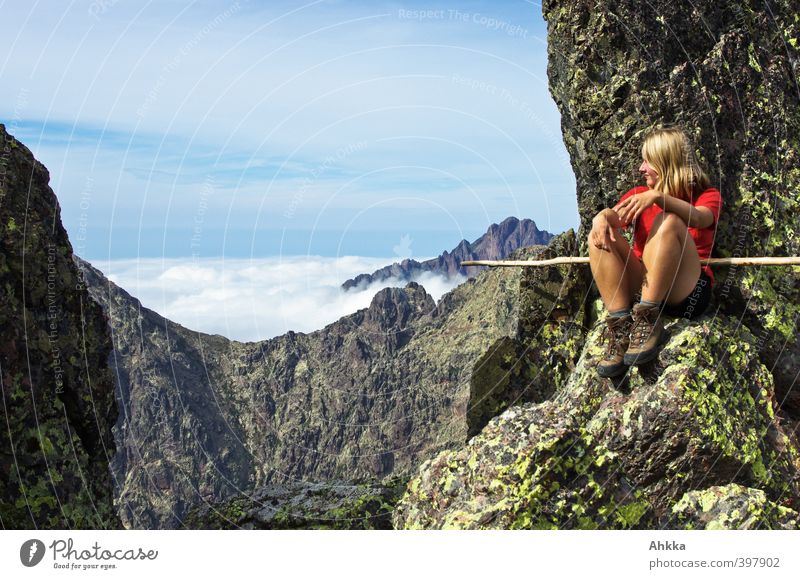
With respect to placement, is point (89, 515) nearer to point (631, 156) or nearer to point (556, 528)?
point (556, 528)

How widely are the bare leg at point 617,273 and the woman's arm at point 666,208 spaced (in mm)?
425

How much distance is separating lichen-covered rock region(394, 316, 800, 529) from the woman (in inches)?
15.2

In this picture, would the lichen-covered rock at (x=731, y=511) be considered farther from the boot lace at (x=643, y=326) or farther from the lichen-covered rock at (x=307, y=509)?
the lichen-covered rock at (x=307, y=509)

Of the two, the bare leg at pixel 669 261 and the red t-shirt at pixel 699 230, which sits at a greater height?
the red t-shirt at pixel 699 230

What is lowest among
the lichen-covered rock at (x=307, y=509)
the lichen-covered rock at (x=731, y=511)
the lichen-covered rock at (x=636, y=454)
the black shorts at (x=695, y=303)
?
the lichen-covered rock at (x=307, y=509)

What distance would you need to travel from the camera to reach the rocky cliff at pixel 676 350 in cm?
1084

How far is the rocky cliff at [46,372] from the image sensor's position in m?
11.6

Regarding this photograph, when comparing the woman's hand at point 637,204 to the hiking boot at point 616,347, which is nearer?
the woman's hand at point 637,204

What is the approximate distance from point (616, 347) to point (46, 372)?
864cm

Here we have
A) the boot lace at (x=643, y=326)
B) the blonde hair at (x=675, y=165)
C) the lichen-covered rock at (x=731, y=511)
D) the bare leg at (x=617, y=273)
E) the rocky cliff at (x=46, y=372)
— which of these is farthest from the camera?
the rocky cliff at (x=46, y=372)

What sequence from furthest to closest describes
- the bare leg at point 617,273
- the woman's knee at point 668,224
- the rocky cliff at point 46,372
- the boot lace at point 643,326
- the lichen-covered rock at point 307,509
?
the lichen-covered rock at point 307,509 < the rocky cliff at point 46,372 < the boot lace at point 643,326 < the bare leg at point 617,273 < the woman's knee at point 668,224

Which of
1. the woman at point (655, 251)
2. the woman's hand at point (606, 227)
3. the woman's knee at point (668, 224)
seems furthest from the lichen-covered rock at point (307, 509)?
the woman's knee at point (668, 224)
